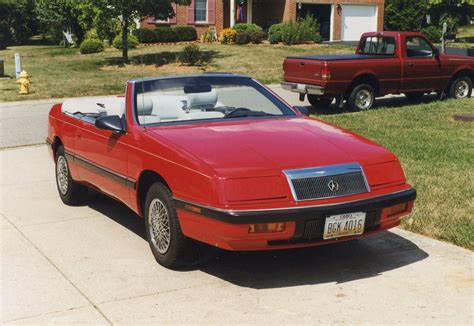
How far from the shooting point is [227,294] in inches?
190

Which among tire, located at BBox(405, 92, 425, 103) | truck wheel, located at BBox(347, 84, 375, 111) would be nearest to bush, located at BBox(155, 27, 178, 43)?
tire, located at BBox(405, 92, 425, 103)

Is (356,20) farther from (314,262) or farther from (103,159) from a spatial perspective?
(314,262)

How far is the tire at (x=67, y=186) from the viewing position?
735cm

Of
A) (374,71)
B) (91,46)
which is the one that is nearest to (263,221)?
(374,71)

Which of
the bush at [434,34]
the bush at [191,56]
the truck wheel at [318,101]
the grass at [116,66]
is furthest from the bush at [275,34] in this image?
the truck wheel at [318,101]

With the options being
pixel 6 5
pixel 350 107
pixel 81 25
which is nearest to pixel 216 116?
pixel 350 107

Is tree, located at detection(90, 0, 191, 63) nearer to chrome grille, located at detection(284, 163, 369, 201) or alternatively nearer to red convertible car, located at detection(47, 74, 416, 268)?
red convertible car, located at detection(47, 74, 416, 268)

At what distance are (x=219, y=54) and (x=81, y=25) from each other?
1177 cm

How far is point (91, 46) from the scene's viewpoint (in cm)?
3300

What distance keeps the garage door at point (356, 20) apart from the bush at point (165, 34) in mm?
12122

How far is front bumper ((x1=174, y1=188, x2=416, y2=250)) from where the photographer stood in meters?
4.59

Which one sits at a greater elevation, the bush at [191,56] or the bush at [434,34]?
the bush at [434,34]

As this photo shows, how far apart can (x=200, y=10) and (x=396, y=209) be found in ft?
110

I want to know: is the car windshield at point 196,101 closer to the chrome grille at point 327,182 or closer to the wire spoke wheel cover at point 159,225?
the wire spoke wheel cover at point 159,225
